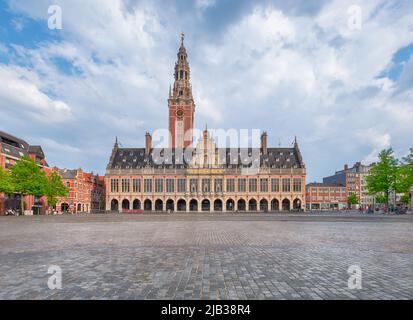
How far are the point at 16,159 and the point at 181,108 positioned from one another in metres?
46.2

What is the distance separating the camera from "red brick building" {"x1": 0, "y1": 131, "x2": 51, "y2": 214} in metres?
63.4

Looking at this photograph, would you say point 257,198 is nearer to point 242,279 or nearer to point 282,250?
point 282,250

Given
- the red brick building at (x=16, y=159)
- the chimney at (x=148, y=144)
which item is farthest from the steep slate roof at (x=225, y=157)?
the red brick building at (x=16, y=159)

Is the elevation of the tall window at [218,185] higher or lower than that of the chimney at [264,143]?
lower

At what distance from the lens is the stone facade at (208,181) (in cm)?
8775

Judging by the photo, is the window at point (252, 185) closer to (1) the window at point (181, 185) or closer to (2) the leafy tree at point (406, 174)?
(1) the window at point (181, 185)

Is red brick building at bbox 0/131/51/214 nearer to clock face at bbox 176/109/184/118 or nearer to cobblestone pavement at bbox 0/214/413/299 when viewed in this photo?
clock face at bbox 176/109/184/118

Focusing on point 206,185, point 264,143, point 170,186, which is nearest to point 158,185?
point 170,186

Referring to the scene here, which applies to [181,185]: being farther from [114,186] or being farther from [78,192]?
[78,192]

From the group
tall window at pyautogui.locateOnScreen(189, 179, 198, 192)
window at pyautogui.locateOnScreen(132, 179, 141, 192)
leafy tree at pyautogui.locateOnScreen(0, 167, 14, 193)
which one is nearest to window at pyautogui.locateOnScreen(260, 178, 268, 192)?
tall window at pyautogui.locateOnScreen(189, 179, 198, 192)

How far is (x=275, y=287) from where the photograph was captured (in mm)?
7570

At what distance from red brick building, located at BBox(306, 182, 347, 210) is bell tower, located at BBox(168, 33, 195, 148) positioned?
168 ft

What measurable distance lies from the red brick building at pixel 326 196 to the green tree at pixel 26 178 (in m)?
92.1
